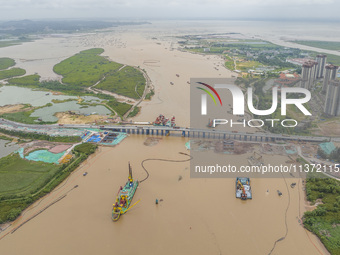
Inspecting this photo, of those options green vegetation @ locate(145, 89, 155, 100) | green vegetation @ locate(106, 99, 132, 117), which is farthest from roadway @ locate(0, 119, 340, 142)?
green vegetation @ locate(145, 89, 155, 100)

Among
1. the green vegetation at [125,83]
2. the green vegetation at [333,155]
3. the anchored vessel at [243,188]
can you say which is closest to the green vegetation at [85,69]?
the green vegetation at [125,83]

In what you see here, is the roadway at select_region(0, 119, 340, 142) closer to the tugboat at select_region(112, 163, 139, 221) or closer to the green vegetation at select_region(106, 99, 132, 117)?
the green vegetation at select_region(106, 99, 132, 117)

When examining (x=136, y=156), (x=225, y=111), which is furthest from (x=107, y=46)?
(x=136, y=156)

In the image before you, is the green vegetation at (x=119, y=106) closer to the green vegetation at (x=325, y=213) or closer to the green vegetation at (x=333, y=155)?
the green vegetation at (x=333, y=155)

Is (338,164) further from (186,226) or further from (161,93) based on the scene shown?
(161,93)

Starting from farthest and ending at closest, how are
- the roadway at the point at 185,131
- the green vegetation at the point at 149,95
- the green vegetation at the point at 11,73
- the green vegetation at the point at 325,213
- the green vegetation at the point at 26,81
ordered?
the green vegetation at the point at 11,73 < the green vegetation at the point at 26,81 < the green vegetation at the point at 149,95 < the roadway at the point at 185,131 < the green vegetation at the point at 325,213

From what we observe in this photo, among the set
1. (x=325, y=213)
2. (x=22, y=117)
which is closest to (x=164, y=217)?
(x=325, y=213)
